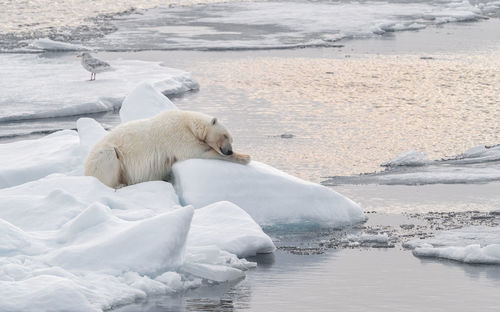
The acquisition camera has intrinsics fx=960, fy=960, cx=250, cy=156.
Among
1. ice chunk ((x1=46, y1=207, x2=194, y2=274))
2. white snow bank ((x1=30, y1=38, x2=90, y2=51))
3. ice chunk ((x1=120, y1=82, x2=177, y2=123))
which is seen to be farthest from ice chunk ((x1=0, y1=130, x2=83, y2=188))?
white snow bank ((x1=30, y1=38, x2=90, y2=51))

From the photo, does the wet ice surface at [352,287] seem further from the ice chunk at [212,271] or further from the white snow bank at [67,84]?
the white snow bank at [67,84]

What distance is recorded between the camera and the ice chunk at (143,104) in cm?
970

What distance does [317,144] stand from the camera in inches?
472

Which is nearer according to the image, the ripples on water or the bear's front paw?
the bear's front paw

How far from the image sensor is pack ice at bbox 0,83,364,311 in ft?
19.9

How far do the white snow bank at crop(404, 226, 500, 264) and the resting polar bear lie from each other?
1.75 meters

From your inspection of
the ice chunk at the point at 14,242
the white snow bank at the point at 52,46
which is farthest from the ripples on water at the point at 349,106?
the ice chunk at the point at 14,242

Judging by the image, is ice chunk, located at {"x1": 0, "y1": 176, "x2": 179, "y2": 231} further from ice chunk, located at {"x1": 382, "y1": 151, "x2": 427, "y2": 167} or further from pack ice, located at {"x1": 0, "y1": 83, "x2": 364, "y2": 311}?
ice chunk, located at {"x1": 382, "y1": 151, "x2": 427, "y2": 167}

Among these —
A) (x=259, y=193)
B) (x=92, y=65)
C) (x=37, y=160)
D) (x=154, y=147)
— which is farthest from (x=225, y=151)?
(x=92, y=65)

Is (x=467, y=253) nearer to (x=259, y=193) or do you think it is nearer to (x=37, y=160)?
(x=259, y=193)

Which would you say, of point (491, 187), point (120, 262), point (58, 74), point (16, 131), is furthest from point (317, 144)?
point (58, 74)

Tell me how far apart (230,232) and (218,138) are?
1146 millimetres

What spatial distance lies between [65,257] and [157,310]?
0.80m

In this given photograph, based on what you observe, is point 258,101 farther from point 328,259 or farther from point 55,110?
point 328,259
